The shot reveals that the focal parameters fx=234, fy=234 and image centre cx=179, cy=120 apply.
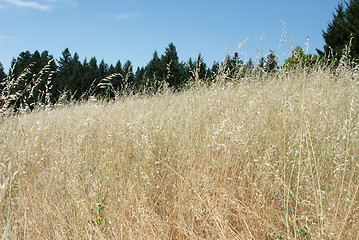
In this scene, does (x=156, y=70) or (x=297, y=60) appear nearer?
(x=297, y=60)

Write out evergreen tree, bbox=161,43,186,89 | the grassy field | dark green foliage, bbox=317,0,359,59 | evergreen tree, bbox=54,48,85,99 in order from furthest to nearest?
evergreen tree, bbox=54,48,85,99, evergreen tree, bbox=161,43,186,89, dark green foliage, bbox=317,0,359,59, the grassy field

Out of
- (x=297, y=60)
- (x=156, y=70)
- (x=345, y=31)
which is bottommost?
(x=297, y=60)

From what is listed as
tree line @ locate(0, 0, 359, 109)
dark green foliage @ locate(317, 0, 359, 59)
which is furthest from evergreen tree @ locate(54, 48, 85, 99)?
dark green foliage @ locate(317, 0, 359, 59)

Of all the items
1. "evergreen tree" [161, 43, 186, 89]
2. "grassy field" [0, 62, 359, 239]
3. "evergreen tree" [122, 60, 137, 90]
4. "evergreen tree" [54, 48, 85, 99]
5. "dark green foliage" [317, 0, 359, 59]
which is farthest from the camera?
"evergreen tree" [54, 48, 85, 99]

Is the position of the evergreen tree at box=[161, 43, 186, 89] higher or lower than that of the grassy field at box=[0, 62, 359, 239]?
higher

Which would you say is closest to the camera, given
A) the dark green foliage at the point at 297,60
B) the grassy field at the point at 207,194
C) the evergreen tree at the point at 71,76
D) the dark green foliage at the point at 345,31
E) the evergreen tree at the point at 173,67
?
the grassy field at the point at 207,194

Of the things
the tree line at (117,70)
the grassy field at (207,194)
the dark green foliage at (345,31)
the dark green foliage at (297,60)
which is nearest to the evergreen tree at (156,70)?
the tree line at (117,70)

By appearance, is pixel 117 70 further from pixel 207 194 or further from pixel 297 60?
pixel 207 194

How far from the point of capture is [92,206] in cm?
177

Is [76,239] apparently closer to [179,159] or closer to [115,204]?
[115,204]

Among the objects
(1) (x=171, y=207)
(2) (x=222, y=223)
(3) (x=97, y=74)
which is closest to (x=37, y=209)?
(1) (x=171, y=207)

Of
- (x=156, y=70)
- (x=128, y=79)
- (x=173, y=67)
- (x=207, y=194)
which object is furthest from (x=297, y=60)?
(x=128, y=79)

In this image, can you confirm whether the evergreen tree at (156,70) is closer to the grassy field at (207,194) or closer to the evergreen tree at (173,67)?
the evergreen tree at (173,67)

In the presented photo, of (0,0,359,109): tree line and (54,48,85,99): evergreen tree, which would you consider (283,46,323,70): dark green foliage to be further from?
(54,48,85,99): evergreen tree
